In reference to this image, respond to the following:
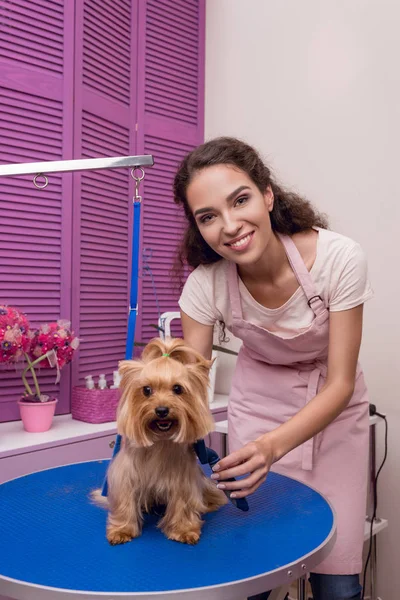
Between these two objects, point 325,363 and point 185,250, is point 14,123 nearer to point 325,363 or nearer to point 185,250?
point 185,250

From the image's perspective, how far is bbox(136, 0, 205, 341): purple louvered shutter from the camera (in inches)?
112

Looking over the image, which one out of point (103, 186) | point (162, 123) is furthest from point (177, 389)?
point (162, 123)

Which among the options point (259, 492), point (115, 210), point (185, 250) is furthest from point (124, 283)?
point (259, 492)

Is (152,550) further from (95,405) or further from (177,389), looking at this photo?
(95,405)

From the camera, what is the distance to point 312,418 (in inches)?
51.4

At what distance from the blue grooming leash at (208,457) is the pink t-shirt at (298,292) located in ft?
1.51

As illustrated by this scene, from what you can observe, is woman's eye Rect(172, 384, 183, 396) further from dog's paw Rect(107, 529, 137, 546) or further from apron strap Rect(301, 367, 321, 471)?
apron strap Rect(301, 367, 321, 471)

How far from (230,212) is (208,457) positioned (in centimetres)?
54

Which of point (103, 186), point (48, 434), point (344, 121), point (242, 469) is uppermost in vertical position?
point (344, 121)

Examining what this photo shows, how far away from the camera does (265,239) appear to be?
4.60 ft

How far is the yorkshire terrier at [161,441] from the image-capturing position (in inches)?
41.4

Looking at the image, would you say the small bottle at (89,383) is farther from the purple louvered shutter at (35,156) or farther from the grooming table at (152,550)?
the grooming table at (152,550)

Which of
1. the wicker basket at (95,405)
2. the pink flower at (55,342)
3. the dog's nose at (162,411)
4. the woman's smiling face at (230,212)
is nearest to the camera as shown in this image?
the dog's nose at (162,411)

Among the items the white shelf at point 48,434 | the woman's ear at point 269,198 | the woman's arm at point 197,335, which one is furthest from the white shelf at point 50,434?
the woman's ear at point 269,198
